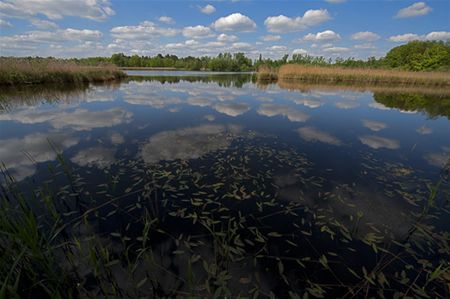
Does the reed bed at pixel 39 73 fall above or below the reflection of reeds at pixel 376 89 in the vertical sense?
above

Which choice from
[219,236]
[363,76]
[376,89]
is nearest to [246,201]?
[219,236]

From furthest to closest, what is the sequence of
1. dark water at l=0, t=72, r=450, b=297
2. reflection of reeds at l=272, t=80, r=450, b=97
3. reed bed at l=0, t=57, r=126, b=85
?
1. reflection of reeds at l=272, t=80, r=450, b=97
2. reed bed at l=0, t=57, r=126, b=85
3. dark water at l=0, t=72, r=450, b=297

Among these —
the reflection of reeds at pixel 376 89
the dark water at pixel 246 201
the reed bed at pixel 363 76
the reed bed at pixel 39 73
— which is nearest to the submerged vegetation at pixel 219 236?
the dark water at pixel 246 201

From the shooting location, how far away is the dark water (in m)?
2.32

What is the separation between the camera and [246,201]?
363cm

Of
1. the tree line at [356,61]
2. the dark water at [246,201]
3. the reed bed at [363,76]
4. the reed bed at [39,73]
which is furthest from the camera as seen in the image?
the tree line at [356,61]

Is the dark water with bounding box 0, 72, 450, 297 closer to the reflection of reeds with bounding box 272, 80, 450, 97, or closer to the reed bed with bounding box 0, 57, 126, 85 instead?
the reed bed with bounding box 0, 57, 126, 85

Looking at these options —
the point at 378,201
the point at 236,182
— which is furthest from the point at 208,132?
the point at 378,201

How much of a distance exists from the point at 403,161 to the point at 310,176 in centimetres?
306

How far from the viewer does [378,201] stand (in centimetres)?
373

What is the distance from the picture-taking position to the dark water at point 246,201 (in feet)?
7.63

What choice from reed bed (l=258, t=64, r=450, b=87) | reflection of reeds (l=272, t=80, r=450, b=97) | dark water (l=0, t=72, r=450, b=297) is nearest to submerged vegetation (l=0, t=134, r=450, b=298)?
dark water (l=0, t=72, r=450, b=297)

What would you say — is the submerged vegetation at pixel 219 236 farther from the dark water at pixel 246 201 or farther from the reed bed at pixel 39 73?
the reed bed at pixel 39 73

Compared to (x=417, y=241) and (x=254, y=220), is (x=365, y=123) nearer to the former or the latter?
(x=417, y=241)
